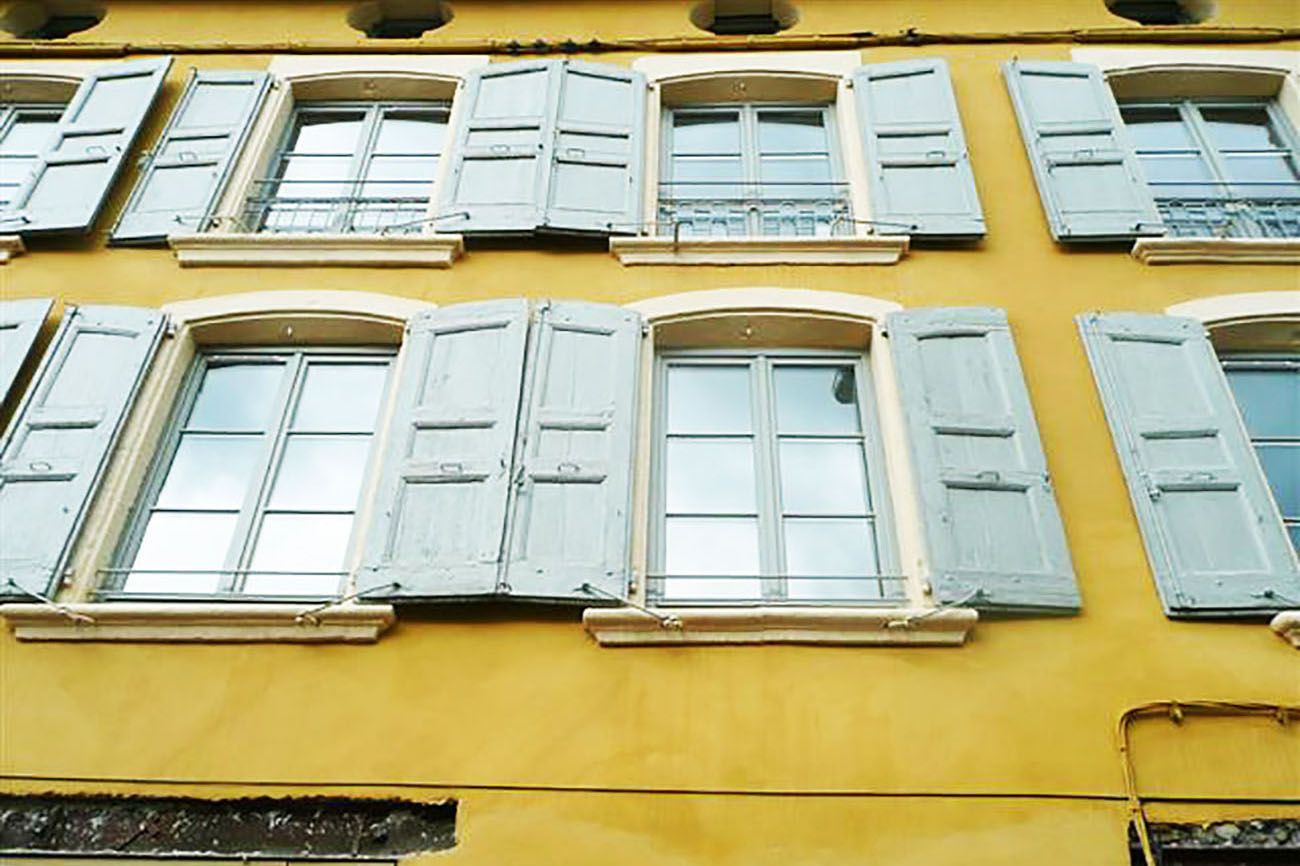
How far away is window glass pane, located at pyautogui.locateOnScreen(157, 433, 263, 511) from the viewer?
5527 millimetres

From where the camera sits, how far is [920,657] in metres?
4.63

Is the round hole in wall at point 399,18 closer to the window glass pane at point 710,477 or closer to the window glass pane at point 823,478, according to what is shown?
the window glass pane at point 710,477

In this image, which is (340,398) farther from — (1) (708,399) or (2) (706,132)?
(2) (706,132)

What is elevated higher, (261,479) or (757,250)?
(757,250)

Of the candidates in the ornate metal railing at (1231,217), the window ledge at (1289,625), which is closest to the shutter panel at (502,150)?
the ornate metal railing at (1231,217)

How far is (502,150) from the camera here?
7043 mm

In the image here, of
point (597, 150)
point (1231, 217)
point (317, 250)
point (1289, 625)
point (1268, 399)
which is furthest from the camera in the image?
point (597, 150)

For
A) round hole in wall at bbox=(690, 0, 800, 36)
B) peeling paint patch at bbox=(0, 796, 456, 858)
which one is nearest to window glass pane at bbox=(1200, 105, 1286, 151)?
round hole in wall at bbox=(690, 0, 800, 36)

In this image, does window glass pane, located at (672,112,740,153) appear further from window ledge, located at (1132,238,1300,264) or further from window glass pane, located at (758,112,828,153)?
window ledge, located at (1132,238,1300,264)

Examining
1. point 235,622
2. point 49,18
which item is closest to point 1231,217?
point 235,622

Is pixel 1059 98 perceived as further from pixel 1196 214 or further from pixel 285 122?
pixel 285 122

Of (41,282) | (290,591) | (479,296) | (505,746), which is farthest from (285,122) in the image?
(505,746)

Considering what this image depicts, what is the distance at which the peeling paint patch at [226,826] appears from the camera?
165 inches

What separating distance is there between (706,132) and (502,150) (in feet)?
5.18
